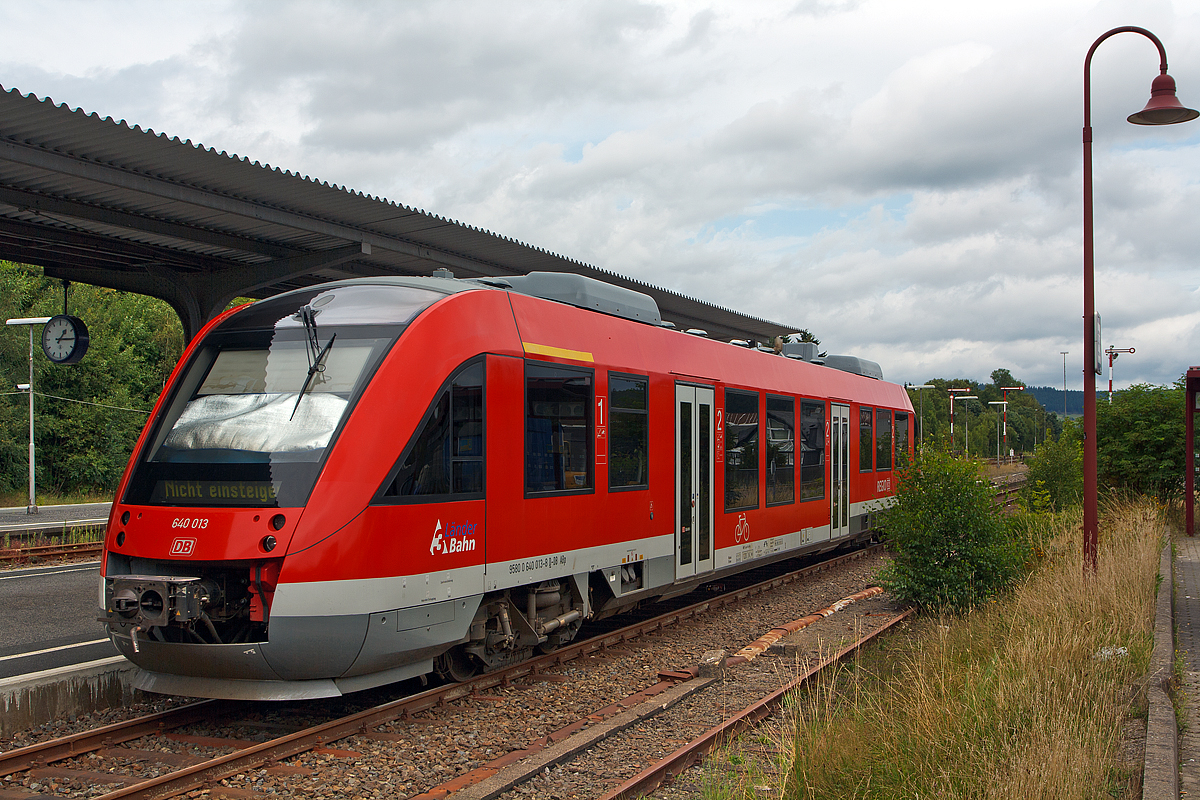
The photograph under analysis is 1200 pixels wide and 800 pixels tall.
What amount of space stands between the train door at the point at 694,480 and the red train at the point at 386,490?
484 millimetres

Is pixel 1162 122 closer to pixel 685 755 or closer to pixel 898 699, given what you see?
pixel 898 699

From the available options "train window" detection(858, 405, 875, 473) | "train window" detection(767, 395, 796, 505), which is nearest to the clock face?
"train window" detection(767, 395, 796, 505)

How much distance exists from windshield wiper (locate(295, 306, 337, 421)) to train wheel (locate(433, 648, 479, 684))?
2.26 metres

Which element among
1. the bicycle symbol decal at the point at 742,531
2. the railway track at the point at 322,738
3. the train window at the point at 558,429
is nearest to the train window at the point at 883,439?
the bicycle symbol decal at the point at 742,531

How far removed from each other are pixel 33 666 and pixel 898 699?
6.60m

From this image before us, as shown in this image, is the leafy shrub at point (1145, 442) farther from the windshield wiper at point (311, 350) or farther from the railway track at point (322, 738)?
the windshield wiper at point (311, 350)

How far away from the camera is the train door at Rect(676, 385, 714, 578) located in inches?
405

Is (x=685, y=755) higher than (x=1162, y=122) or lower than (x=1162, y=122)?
lower

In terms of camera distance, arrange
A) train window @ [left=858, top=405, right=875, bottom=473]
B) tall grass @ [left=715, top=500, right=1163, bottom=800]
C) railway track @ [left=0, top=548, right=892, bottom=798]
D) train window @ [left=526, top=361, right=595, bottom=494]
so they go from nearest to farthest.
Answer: tall grass @ [left=715, top=500, right=1163, bottom=800]
railway track @ [left=0, top=548, right=892, bottom=798]
train window @ [left=526, top=361, right=595, bottom=494]
train window @ [left=858, top=405, right=875, bottom=473]

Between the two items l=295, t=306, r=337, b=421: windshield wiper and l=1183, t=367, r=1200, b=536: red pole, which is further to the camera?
l=1183, t=367, r=1200, b=536: red pole

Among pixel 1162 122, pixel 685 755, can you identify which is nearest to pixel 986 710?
pixel 685 755

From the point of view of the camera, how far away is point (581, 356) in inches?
340

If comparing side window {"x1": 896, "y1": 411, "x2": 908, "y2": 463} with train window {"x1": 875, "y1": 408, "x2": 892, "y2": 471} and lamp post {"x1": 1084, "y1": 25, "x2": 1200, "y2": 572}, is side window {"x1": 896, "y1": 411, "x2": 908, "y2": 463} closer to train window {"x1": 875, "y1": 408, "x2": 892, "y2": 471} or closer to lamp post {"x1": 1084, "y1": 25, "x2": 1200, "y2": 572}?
train window {"x1": 875, "y1": 408, "x2": 892, "y2": 471}

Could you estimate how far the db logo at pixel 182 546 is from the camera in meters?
6.25
